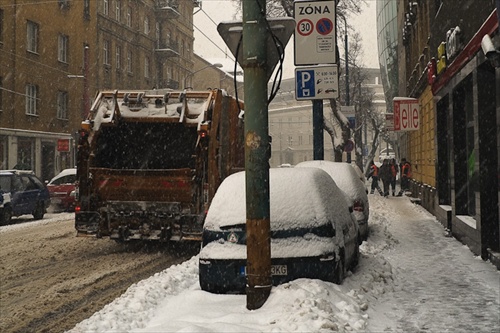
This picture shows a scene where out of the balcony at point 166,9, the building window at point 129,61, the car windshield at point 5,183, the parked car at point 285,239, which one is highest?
the balcony at point 166,9

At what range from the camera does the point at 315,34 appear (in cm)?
1266

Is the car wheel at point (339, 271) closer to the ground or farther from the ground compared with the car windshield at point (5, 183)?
closer to the ground

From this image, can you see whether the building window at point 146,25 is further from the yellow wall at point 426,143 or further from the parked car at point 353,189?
the parked car at point 353,189

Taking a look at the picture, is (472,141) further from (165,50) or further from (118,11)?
(165,50)

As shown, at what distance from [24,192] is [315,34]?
11266mm

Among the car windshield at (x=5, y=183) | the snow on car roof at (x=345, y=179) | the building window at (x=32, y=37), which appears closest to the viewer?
the snow on car roof at (x=345, y=179)

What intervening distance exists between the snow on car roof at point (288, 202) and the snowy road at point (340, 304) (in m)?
0.75

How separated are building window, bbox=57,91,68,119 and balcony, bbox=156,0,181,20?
16.9 m

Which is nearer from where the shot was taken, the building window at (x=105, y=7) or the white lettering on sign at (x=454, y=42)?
the white lettering on sign at (x=454, y=42)

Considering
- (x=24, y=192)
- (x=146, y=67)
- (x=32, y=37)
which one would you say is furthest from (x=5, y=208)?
(x=146, y=67)

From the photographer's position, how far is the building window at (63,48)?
119 ft

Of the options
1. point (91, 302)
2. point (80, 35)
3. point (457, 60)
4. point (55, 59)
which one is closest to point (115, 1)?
point (80, 35)

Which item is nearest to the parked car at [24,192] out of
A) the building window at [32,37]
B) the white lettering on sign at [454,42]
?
the white lettering on sign at [454,42]

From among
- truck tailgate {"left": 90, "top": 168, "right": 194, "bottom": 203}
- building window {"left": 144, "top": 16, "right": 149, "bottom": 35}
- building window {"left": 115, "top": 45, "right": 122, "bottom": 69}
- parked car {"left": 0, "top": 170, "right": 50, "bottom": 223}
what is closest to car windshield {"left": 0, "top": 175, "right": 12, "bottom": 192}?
parked car {"left": 0, "top": 170, "right": 50, "bottom": 223}
